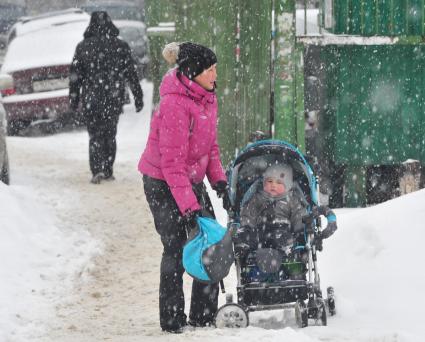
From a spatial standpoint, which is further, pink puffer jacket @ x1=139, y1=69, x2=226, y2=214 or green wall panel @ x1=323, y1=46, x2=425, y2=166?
green wall panel @ x1=323, y1=46, x2=425, y2=166

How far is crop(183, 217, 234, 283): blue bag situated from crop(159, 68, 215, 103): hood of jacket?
2.47 ft

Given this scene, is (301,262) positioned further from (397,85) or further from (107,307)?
(397,85)

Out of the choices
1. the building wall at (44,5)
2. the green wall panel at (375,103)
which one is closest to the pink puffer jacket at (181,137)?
the green wall panel at (375,103)

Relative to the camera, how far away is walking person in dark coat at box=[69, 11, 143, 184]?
11539 mm

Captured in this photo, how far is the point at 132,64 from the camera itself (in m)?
11.7

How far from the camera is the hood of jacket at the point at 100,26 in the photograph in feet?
38.0

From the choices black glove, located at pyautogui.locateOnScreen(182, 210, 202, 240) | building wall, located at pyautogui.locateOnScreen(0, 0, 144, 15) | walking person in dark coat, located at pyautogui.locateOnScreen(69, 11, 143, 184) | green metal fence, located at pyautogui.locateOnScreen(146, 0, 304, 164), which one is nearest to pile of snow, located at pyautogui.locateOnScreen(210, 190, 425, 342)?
black glove, located at pyautogui.locateOnScreen(182, 210, 202, 240)

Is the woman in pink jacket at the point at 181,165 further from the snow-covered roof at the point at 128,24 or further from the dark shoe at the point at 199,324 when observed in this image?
the snow-covered roof at the point at 128,24

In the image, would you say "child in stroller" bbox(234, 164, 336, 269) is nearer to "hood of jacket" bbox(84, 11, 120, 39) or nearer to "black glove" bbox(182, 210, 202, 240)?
"black glove" bbox(182, 210, 202, 240)

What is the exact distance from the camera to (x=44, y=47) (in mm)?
16141

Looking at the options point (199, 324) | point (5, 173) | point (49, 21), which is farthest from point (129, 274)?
point (49, 21)

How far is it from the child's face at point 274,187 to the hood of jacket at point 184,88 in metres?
0.90

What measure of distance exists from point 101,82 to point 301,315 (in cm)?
596

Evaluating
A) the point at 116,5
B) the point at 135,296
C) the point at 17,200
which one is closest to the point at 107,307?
the point at 135,296
